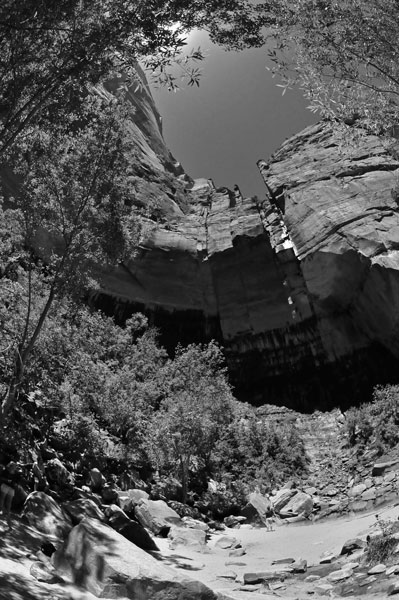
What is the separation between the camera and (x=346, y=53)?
6816 mm

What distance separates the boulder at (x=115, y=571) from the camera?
15.3 ft

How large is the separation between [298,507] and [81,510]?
455 inches

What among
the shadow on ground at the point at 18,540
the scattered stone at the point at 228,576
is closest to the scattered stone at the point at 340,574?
the scattered stone at the point at 228,576

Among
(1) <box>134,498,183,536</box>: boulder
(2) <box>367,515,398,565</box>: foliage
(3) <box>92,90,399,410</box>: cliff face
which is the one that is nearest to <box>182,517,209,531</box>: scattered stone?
(1) <box>134,498,183,536</box>: boulder

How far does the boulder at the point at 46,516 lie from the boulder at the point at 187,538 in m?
3.77

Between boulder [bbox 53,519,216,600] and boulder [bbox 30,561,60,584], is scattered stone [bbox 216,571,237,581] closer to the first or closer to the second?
boulder [bbox 53,519,216,600]

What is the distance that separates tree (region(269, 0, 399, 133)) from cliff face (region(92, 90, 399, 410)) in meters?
21.7

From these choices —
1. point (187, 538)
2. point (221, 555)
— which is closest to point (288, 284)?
point (187, 538)

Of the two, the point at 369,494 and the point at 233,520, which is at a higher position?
the point at 233,520

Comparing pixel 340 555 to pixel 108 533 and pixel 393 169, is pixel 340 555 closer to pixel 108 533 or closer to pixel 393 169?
pixel 108 533

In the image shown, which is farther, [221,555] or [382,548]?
[221,555]

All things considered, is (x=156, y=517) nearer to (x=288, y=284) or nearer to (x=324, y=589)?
(x=324, y=589)

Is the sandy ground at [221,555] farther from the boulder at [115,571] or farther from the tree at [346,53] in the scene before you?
the tree at [346,53]

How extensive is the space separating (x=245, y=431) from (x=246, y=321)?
351 inches
